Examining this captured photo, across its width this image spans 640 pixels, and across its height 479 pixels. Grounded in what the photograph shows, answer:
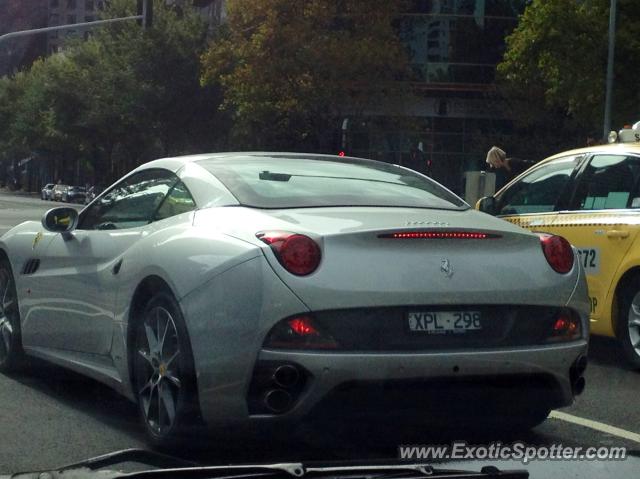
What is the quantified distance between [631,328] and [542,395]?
3.46 metres

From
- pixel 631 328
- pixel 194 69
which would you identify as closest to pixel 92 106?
pixel 194 69

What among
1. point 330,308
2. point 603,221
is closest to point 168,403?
point 330,308

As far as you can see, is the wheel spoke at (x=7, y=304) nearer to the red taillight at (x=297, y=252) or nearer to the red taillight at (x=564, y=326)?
the red taillight at (x=297, y=252)

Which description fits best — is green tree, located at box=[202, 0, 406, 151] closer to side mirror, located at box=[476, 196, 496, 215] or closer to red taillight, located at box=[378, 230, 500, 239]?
side mirror, located at box=[476, 196, 496, 215]

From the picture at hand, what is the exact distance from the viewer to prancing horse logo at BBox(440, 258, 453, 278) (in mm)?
5445

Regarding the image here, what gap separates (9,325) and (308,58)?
3906 centimetres

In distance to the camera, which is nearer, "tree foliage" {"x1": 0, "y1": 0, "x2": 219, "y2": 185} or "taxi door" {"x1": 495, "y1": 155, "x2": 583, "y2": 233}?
"taxi door" {"x1": 495, "y1": 155, "x2": 583, "y2": 233}

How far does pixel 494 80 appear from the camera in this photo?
58125 millimetres

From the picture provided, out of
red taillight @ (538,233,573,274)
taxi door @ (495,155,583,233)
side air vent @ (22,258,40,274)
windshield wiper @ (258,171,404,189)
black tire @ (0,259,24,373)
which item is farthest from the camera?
taxi door @ (495,155,583,233)

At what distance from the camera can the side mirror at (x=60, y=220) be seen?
7180mm

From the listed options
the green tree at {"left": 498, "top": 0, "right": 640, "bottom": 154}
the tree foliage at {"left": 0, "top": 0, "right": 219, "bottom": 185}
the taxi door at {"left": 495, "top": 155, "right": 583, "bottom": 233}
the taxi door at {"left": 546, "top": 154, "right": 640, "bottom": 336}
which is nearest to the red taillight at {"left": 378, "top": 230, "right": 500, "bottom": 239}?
the taxi door at {"left": 546, "top": 154, "right": 640, "bottom": 336}

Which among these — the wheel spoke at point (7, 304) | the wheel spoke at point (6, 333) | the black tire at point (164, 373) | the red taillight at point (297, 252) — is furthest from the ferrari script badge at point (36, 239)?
the red taillight at point (297, 252)

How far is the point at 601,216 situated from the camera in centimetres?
940

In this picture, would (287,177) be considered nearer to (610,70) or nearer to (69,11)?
(610,70)
